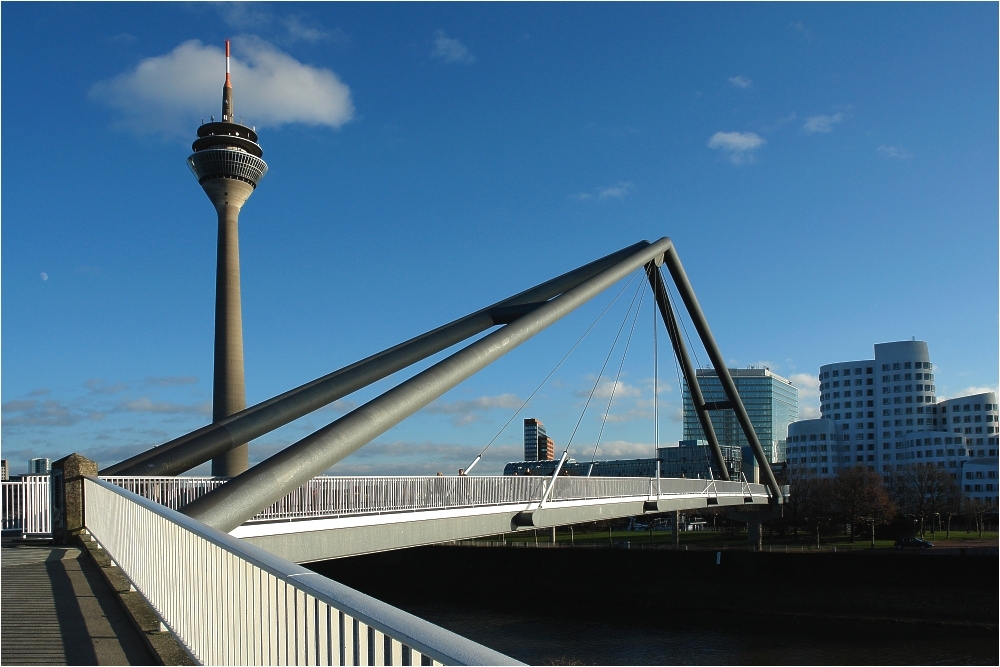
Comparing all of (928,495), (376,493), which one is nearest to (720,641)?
(376,493)

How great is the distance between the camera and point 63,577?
8570mm

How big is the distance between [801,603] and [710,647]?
8.65 m

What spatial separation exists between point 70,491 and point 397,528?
526 centimetres

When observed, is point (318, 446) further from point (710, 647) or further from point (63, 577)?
point (710, 647)

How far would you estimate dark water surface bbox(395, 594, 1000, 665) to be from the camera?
104 feet

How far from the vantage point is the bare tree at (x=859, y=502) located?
5638cm

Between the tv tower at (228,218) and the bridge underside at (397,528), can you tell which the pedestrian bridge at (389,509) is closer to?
the bridge underside at (397,528)

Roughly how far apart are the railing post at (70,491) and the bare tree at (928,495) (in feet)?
192

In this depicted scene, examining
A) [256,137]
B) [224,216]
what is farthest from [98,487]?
[256,137]

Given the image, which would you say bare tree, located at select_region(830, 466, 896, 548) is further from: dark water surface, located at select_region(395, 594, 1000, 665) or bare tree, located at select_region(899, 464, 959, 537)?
dark water surface, located at select_region(395, 594, 1000, 665)

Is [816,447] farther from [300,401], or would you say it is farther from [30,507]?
[30,507]

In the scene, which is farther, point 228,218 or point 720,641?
point 228,218

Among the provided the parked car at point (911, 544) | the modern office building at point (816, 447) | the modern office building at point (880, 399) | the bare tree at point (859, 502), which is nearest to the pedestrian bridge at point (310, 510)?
the parked car at point (911, 544)

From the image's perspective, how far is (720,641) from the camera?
35.7 meters
